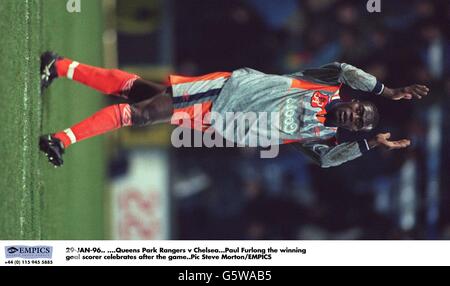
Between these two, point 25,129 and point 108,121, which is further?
point 108,121

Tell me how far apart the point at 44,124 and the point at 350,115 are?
214cm

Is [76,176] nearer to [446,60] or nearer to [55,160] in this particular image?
[55,160]

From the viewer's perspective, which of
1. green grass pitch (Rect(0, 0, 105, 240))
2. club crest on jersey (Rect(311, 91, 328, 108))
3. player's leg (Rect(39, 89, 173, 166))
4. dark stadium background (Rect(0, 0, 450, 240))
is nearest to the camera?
green grass pitch (Rect(0, 0, 105, 240))

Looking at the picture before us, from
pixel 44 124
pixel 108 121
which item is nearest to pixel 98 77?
pixel 108 121

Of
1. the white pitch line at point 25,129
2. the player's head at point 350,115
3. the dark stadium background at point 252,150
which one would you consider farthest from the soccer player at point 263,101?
the white pitch line at point 25,129

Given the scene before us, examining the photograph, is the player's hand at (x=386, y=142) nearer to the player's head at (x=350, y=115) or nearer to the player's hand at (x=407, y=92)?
the player's head at (x=350, y=115)

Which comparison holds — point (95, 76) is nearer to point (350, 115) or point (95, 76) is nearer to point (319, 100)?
point (319, 100)

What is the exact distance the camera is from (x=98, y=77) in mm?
6199

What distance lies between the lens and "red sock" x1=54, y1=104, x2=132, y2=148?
6.03 m

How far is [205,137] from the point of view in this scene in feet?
21.2

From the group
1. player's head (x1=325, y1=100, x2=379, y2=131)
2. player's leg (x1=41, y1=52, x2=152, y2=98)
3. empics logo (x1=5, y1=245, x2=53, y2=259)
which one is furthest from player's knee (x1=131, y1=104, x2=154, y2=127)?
player's head (x1=325, y1=100, x2=379, y2=131)

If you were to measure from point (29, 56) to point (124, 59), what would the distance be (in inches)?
35.4

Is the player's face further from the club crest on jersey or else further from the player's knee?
the player's knee
